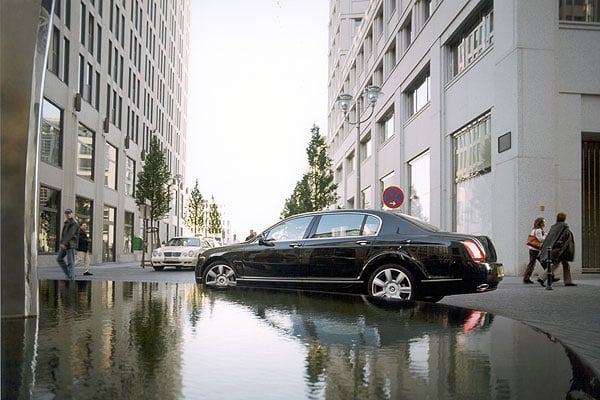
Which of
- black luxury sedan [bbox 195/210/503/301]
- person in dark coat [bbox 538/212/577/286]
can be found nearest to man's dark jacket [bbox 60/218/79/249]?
black luxury sedan [bbox 195/210/503/301]

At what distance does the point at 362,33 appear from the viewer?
127ft

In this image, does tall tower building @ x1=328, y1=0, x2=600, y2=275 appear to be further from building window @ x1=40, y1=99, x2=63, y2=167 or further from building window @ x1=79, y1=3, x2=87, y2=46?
building window @ x1=79, y1=3, x2=87, y2=46

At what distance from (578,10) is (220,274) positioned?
1330 centimetres

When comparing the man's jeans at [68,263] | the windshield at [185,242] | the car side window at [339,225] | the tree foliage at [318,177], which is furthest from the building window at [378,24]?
the car side window at [339,225]

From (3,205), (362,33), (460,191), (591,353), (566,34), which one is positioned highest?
(362,33)

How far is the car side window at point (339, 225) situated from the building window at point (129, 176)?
3053 centimetres

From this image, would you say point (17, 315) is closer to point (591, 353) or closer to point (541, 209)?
point (591, 353)

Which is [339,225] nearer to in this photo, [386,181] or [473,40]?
[473,40]

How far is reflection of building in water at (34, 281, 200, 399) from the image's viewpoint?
1.82 metres

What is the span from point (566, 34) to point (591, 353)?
1349cm

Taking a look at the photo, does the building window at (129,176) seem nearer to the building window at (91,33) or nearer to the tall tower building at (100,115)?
the tall tower building at (100,115)

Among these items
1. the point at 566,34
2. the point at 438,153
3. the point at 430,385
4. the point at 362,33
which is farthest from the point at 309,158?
the point at 430,385

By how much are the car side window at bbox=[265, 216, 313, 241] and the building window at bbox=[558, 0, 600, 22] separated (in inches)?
451

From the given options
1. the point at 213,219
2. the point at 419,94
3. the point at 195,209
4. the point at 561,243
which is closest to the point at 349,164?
the point at 419,94
